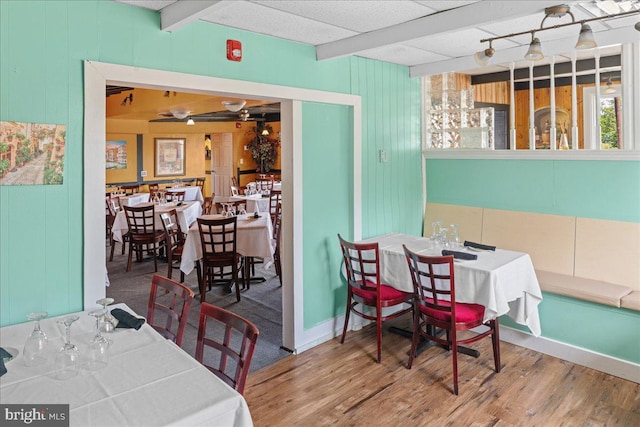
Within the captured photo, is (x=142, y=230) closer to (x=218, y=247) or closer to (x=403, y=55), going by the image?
(x=218, y=247)

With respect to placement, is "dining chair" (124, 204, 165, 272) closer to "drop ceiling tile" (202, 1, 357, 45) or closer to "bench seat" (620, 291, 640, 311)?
"drop ceiling tile" (202, 1, 357, 45)

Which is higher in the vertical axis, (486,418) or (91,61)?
(91,61)

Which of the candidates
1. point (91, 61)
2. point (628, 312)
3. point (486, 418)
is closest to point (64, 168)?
point (91, 61)

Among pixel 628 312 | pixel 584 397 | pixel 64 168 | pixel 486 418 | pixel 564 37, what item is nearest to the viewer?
pixel 64 168

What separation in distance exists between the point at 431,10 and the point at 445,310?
2099 millimetres

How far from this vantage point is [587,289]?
3779 millimetres

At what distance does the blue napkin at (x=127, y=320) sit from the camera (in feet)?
7.59

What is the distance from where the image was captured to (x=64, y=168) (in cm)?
260

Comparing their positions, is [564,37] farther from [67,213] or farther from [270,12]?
[67,213]

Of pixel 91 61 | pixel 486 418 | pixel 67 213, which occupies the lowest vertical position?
pixel 486 418

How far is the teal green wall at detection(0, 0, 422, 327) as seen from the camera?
243cm

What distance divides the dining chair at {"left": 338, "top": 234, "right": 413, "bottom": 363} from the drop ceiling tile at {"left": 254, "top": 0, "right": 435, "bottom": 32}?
1679 mm

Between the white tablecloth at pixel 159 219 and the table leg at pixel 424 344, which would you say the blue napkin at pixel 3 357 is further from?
the white tablecloth at pixel 159 219

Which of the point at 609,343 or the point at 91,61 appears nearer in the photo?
the point at 91,61
